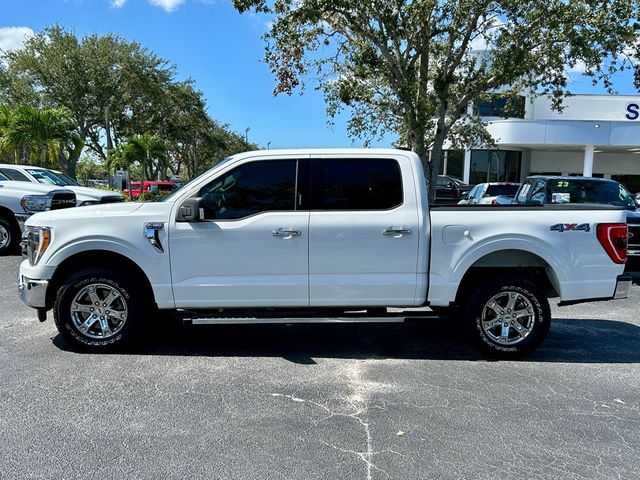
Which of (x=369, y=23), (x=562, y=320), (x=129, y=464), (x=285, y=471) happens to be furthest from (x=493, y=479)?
(x=369, y=23)

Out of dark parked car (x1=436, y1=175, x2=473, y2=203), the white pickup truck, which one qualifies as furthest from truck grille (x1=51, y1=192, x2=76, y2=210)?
dark parked car (x1=436, y1=175, x2=473, y2=203)

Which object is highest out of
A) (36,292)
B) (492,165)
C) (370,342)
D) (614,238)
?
(492,165)

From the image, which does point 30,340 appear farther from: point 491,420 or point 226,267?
point 491,420

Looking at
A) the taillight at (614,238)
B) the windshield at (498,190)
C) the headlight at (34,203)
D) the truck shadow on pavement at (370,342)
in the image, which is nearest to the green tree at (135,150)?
the headlight at (34,203)

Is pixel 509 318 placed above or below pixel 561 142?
below

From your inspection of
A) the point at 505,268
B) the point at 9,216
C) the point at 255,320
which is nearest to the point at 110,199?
the point at 9,216

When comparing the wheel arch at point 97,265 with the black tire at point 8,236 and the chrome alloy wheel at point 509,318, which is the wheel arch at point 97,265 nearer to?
the chrome alloy wheel at point 509,318

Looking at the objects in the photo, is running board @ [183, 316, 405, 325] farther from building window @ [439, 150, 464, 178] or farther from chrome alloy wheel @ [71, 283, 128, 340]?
building window @ [439, 150, 464, 178]

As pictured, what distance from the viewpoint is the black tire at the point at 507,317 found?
16.6 ft

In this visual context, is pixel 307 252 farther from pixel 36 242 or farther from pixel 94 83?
pixel 94 83

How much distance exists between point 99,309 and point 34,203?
23.0 ft

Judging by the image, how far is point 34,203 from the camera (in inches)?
425

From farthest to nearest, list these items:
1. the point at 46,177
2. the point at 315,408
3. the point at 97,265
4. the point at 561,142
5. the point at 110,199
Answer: the point at 561,142 → the point at 46,177 → the point at 110,199 → the point at 97,265 → the point at 315,408

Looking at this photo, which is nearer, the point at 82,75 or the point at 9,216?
the point at 9,216
